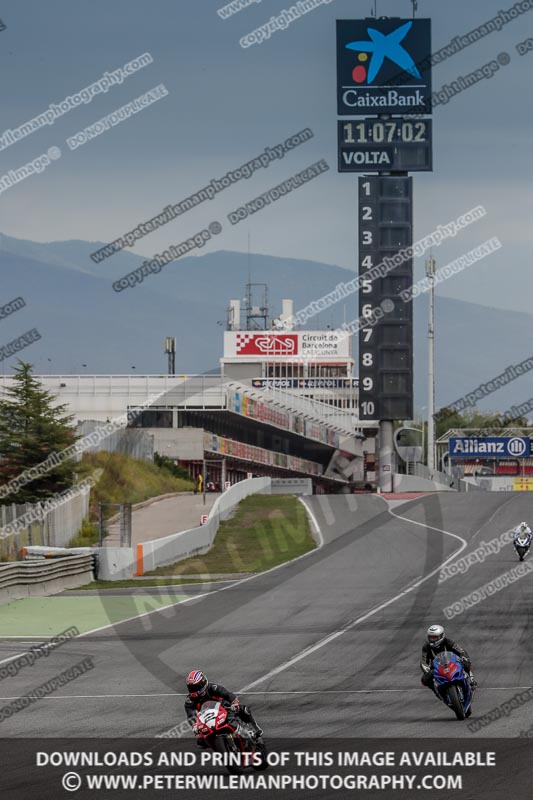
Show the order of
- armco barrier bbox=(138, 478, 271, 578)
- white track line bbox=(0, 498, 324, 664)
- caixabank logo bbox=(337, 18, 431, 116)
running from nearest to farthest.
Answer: white track line bbox=(0, 498, 324, 664) < armco barrier bbox=(138, 478, 271, 578) < caixabank logo bbox=(337, 18, 431, 116)

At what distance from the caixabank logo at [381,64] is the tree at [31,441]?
1278 inches

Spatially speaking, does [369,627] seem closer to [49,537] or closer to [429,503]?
[49,537]

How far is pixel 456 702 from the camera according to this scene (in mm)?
16078

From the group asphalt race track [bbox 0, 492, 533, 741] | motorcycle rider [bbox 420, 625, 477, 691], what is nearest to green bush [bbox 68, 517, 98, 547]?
asphalt race track [bbox 0, 492, 533, 741]

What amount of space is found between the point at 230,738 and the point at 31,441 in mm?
37549

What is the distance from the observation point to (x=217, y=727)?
1300cm

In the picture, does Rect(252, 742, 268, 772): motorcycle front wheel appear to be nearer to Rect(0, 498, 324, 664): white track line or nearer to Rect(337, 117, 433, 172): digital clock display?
Rect(0, 498, 324, 664): white track line

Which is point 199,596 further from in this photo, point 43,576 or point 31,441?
point 31,441

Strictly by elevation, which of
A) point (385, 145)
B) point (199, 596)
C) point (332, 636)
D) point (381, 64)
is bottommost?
point (332, 636)

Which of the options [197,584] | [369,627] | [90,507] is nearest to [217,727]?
[369,627]

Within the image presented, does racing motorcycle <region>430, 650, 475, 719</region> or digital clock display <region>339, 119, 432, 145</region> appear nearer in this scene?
racing motorcycle <region>430, 650, 475, 719</region>

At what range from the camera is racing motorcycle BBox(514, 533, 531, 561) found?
123 ft

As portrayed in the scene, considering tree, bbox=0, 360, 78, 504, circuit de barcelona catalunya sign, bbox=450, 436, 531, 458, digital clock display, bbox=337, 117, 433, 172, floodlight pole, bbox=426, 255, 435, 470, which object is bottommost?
tree, bbox=0, 360, 78, 504

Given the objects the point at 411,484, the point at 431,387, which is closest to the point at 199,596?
the point at 411,484
